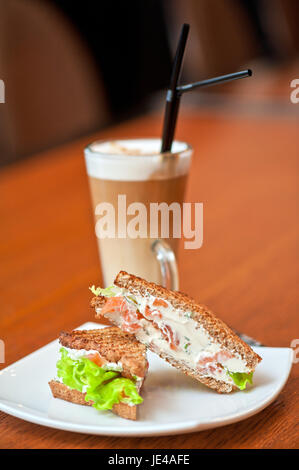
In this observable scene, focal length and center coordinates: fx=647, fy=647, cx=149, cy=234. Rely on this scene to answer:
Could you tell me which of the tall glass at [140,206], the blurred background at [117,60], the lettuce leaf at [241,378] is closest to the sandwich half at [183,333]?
the lettuce leaf at [241,378]

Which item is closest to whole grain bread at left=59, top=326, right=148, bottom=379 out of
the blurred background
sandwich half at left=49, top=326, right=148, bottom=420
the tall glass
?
sandwich half at left=49, top=326, right=148, bottom=420

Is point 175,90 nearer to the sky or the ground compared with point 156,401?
nearer to the sky

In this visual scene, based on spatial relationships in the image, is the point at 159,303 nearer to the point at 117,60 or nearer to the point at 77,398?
the point at 77,398

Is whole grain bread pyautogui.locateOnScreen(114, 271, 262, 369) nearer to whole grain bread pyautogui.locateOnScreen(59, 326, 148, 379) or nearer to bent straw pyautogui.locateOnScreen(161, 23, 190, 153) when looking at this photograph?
whole grain bread pyautogui.locateOnScreen(59, 326, 148, 379)

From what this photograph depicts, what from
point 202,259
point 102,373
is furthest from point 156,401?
point 202,259

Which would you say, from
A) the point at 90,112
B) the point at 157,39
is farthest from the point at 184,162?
the point at 157,39

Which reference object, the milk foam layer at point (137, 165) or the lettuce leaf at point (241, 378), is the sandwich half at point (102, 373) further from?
the milk foam layer at point (137, 165)
